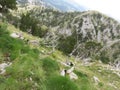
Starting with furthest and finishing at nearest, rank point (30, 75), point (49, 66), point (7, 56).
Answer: point (7, 56), point (49, 66), point (30, 75)

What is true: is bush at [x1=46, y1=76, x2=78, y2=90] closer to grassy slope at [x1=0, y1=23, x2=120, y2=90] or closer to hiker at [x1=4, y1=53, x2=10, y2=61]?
grassy slope at [x1=0, y1=23, x2=120, y2=90]

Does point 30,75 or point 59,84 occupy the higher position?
point 59,84

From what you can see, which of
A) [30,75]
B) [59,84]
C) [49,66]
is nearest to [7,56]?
[49,66]

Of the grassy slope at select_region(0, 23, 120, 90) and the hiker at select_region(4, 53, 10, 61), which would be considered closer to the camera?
the grassy slope at select_region(0, 23, 120, 90)

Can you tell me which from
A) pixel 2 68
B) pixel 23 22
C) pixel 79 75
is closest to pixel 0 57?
pixel 2 68

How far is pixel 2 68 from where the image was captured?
14867mm

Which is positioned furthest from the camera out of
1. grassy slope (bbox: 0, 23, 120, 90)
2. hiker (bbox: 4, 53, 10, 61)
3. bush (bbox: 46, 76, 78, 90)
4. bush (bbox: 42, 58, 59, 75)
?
hiker (bbox: 4, 53, 10, 61)

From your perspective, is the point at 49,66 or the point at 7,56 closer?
the point at 49,66

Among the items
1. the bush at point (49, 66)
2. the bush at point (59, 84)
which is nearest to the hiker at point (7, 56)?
the bush at point (49, 66)

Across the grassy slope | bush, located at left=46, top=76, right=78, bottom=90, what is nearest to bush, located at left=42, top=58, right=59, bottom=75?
the grassy slope

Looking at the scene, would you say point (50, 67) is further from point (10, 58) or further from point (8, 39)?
point (8, 39)

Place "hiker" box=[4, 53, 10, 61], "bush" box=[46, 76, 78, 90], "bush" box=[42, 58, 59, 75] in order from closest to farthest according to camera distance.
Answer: "bush" box=[46, 76, 78, 90] → "bush" box=[42, 58, 59, 75] → "hiker" box=[4, 53, 10, 61]

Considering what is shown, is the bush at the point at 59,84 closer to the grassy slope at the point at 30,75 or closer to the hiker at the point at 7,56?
the grassy slope at the point at 30,75

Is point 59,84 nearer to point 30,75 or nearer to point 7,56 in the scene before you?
point 30,75
